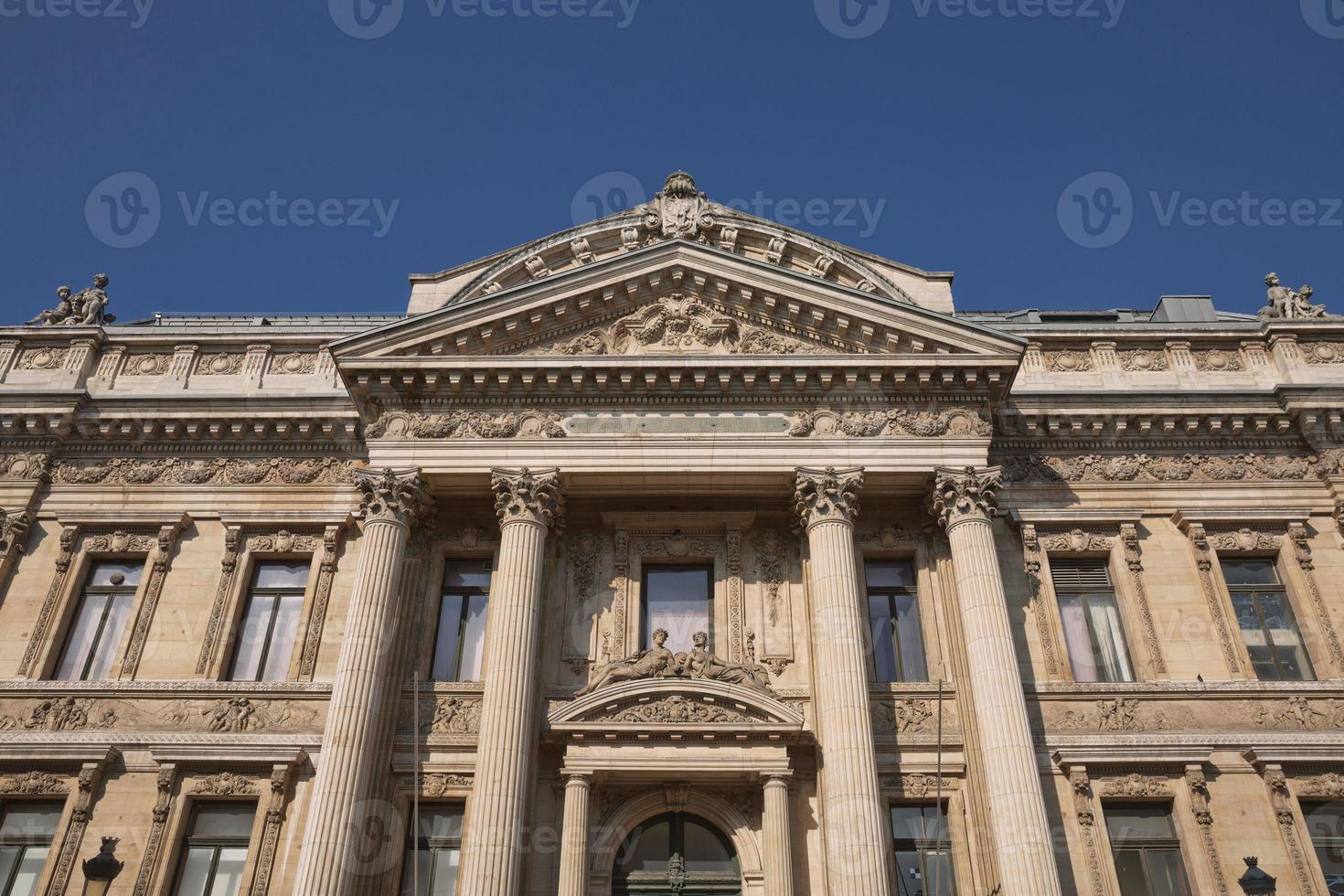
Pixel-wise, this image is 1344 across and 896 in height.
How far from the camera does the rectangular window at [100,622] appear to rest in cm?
1964

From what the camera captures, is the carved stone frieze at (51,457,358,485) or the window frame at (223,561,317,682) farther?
the carved stone frieze at (51,457,358,485)

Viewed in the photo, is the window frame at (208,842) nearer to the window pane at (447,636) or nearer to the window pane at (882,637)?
the window pane at (447,636)

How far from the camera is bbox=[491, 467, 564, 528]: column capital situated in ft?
63.2

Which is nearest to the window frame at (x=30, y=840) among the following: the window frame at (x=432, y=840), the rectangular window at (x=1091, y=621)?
the window frame at (x=432, y=840)

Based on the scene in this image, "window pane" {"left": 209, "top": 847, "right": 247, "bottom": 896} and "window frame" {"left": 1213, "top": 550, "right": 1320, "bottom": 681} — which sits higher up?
"window frame" {"left": 1213, "top": 550, "right": 1320, "bottom": 681}

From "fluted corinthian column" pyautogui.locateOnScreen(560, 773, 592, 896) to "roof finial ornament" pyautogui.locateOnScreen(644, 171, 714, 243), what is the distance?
11.3 meters

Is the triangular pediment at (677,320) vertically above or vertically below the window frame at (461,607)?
above

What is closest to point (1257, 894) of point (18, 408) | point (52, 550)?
point (52, 550)

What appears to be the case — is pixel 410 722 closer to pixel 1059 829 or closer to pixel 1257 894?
pixel 1059 829

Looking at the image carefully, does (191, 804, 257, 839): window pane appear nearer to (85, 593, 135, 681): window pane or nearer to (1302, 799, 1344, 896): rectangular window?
(85, 593, 135, 681): window pane

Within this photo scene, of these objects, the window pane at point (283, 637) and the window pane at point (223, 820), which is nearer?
the window pane at point (223, 820)

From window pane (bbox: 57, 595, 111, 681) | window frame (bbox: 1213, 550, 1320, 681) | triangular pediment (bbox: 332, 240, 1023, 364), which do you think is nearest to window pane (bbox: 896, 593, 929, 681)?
triangular pediment (bbox: 332, 240, 1023, 364)

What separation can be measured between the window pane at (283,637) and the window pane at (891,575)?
1078cm

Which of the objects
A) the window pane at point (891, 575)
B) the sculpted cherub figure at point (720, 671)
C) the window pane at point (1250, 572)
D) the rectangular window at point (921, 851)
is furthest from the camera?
the window pane at point (891, 575)
